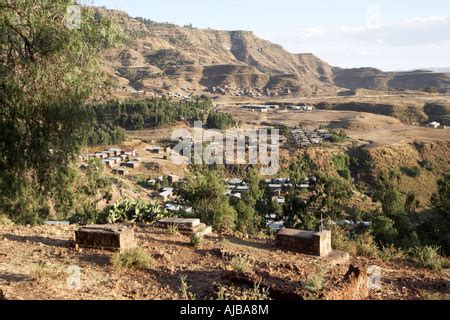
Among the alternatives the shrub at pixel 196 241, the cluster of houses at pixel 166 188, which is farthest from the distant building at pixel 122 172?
the shrub at pixel 196 241

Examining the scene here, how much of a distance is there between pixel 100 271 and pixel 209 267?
1869 mm

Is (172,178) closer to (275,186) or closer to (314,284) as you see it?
(275,186)

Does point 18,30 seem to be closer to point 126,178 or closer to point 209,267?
point 209,267

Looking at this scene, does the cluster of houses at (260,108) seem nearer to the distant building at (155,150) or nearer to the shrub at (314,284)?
the distant building at (155,150)

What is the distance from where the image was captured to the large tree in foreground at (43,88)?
8555 mm

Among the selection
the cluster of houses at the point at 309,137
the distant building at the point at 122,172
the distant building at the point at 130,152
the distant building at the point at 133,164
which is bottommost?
the distant building at the point at 122,172

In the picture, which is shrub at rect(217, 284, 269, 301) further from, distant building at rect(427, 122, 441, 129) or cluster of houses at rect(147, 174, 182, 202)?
distant building at rect(427, 122, 441, 129)

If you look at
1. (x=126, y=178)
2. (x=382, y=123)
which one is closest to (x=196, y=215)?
(x=126, y=178)

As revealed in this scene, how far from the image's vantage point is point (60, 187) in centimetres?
970

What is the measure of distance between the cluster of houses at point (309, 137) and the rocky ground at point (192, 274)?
5107cm

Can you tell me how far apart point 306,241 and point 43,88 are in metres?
6.22

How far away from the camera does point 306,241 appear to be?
906 centimetres

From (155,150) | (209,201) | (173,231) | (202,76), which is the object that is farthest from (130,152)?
(202,76)

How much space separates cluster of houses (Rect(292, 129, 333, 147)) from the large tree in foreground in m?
51.2
